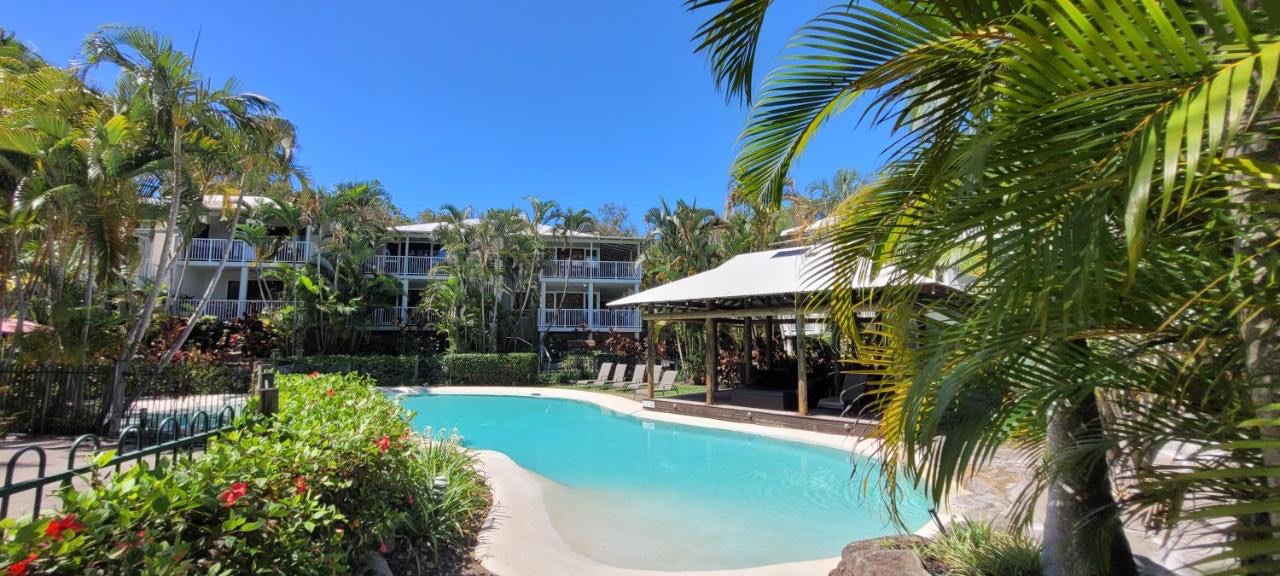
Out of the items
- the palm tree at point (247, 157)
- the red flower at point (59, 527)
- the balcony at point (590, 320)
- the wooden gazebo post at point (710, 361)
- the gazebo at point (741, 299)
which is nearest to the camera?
the red flower at point (59, 527)

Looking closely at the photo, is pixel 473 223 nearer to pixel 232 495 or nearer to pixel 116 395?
pixel 116 395

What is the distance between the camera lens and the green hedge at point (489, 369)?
71.0 feet

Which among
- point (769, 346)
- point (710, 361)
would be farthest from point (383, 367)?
point (769, 346)

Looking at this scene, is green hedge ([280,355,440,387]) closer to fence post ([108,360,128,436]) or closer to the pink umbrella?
the pink umbrella

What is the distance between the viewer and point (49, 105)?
8.64 metres

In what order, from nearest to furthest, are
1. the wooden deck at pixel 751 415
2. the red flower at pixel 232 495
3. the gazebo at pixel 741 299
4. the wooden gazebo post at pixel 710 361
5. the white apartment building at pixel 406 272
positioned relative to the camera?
the red flower at pixel 232 495, the wooden deck at pixel 751 415, the gazebo at pixel 741 299, the wooden gazebo post at pixel 710 361, the white apartment building at pixel 406 272

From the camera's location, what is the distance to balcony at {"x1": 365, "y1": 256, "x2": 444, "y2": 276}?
2530cm

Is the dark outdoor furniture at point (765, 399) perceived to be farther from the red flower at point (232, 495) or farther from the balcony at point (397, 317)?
the balcony at point (397, 317)

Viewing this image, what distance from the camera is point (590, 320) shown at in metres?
26.3

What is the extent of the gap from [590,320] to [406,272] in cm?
871

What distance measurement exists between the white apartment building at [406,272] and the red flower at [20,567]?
22.1m

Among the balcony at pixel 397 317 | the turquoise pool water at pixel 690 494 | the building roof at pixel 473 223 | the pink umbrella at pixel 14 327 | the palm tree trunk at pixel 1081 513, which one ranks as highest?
the building roof at pixel 473 223

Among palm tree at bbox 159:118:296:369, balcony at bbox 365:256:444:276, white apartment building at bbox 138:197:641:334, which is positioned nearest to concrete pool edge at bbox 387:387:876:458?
white apartment building at bbox 138:197:641:334

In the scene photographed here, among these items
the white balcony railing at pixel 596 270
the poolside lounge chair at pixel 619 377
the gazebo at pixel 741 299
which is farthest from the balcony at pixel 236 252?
the gazebo at pixel 741 299
